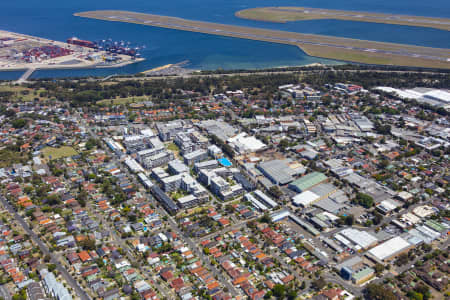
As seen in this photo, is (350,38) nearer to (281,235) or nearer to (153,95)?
(153,95)

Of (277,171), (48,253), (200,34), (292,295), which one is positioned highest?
(200,34)

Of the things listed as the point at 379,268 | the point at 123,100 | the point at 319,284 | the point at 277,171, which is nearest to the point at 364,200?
the point at 379,268

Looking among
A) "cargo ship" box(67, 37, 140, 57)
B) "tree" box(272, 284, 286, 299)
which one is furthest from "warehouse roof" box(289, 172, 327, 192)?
"cargo ship" box(67, 37, 140, 57)

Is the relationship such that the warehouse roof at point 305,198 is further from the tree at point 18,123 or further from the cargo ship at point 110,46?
the cargo ship at point 110,46

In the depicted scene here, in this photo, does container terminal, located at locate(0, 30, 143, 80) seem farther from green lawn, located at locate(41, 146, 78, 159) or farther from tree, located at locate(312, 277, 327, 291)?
tree, located at locate(312, 277, 327, 291)

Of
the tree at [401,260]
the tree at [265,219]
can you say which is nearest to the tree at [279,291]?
the tree at [265,219]

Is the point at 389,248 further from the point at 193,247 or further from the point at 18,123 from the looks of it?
the point at 18,123

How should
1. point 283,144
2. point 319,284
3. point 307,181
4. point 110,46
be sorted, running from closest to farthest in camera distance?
point 319,284
point 307,181
point 283,144
point 110,46
